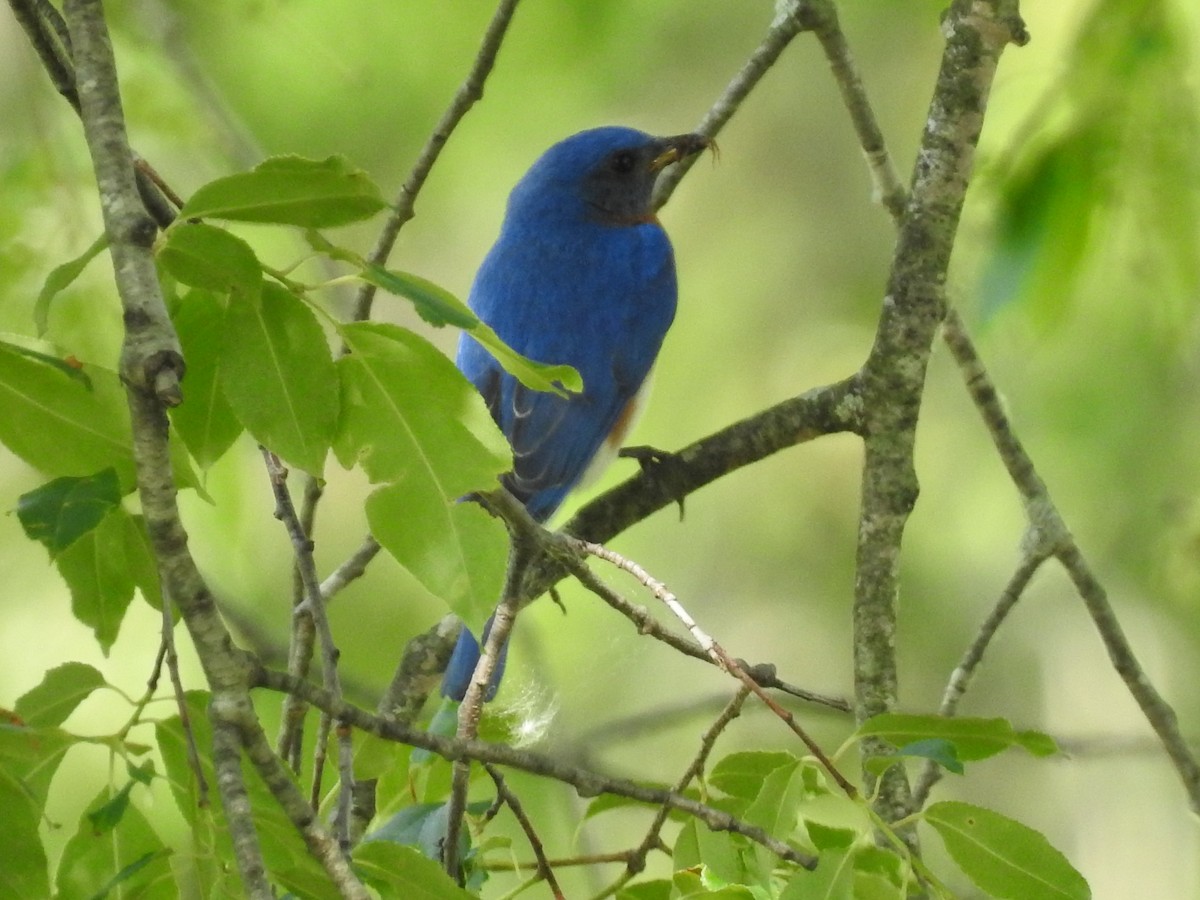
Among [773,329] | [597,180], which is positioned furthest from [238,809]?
[773,329]

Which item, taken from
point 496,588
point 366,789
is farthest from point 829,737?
point 496,588

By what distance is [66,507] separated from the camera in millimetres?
1265

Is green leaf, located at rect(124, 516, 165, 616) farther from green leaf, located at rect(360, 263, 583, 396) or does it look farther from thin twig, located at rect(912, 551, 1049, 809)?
thin twig, located at rect(912, 551, 1049, 809)

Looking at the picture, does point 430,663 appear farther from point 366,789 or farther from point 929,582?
point 929,582

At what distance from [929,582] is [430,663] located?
3454 millimetres

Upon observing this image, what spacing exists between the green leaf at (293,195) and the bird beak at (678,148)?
246 cm

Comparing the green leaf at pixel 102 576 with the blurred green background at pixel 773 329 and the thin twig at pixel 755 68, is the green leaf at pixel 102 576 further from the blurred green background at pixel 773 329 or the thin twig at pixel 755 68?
the thin twig at pixel 755 68

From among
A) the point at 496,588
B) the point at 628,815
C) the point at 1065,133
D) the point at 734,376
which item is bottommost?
the point at 496,588

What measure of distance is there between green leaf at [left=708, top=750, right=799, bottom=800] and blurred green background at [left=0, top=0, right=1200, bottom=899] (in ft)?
2.83

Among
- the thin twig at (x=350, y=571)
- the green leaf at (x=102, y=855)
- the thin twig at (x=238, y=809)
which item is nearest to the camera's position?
the thin twig at (x=238, y=809)

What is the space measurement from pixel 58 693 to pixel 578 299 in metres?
2.95

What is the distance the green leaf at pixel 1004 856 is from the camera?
56.8 inches

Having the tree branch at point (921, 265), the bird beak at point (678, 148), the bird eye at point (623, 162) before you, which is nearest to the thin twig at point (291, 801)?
the tree branch at point (921, 265)

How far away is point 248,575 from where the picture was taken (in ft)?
13.2
